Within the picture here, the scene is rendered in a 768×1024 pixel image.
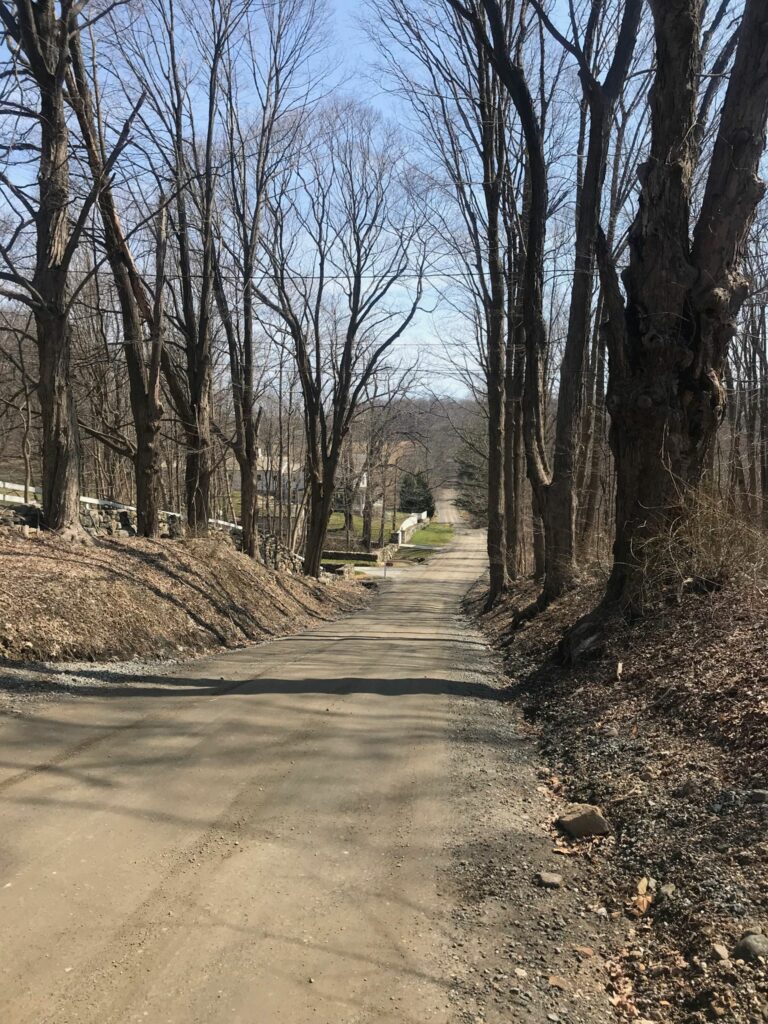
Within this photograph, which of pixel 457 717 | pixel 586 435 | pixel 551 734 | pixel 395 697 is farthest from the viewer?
pixel 586 435

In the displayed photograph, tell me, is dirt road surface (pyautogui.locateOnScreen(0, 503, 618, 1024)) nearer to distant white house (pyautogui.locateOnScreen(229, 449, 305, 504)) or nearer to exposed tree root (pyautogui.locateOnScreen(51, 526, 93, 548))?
exposed tree root (pyautogui.locateOnScreen(51, 526, 93, 548))

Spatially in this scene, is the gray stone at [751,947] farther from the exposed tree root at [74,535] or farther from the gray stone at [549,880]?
the exposed tree root at [74,535]

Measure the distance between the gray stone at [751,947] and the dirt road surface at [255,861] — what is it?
0.59 m

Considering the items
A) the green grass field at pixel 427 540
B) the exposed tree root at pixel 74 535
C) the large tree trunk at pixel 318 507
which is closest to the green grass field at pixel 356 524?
the green grass field at pixel 427 540

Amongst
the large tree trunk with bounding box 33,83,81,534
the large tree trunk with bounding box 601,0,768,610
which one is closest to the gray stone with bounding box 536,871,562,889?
the large tree trunk with bounding box 601,0,768,610

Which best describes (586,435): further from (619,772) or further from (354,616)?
(619,772)

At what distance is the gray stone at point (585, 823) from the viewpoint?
13.5ft

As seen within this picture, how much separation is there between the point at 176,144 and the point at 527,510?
75.9 ft

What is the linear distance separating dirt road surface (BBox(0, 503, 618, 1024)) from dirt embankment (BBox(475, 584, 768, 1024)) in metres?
0.38

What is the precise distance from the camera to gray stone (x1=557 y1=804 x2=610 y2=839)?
4.13m

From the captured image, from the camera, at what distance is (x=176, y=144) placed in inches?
640

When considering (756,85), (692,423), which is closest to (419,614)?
(692,423)

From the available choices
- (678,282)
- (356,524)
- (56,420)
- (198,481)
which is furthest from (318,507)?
(356,524)

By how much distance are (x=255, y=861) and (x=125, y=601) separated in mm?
7079
